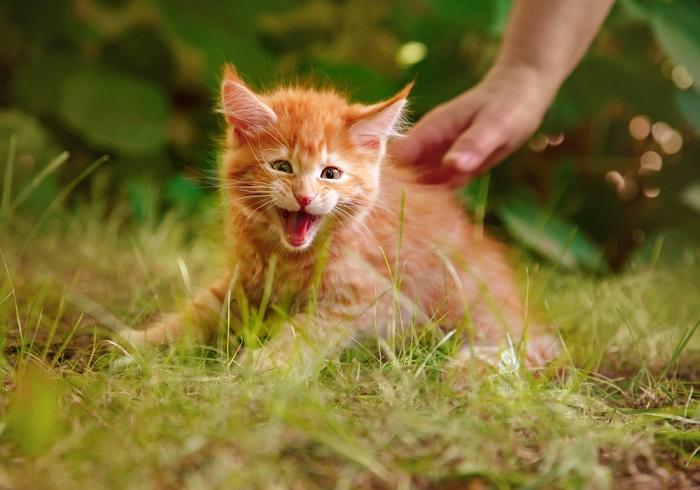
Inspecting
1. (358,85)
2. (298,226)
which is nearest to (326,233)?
(298,226)

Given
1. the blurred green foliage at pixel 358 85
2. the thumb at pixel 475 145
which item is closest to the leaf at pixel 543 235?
the blurred green foliage at pixel 358 85

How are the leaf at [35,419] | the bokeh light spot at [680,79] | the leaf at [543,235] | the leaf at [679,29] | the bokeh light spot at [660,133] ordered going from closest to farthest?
the leaf at [35,419] < the leaf at [679,29] < the leaf at [543,235] < the bokeh light spot at [680,79] < the bokeh light spot at [660,133]

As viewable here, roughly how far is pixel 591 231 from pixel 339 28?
4.42 feet

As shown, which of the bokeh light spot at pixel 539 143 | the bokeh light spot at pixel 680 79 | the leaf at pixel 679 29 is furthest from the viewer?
the bokeh light spot at pixel 539 143

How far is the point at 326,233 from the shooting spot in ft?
4.36

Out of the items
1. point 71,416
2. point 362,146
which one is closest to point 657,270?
point 362,146

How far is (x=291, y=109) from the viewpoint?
1364 millimetres

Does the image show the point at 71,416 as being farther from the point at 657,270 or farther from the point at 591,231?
the point at 591,231

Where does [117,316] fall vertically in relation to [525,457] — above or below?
below

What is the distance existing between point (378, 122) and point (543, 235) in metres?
1.08

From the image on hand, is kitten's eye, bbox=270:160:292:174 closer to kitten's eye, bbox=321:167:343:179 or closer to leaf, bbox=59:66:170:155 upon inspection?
kitten's eye, bbox=321:167:343:179

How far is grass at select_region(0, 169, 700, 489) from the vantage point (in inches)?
31.3

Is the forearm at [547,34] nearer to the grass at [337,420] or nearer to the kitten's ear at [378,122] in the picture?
the kitten's ear at [378,122]

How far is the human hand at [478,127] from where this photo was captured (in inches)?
61.0
